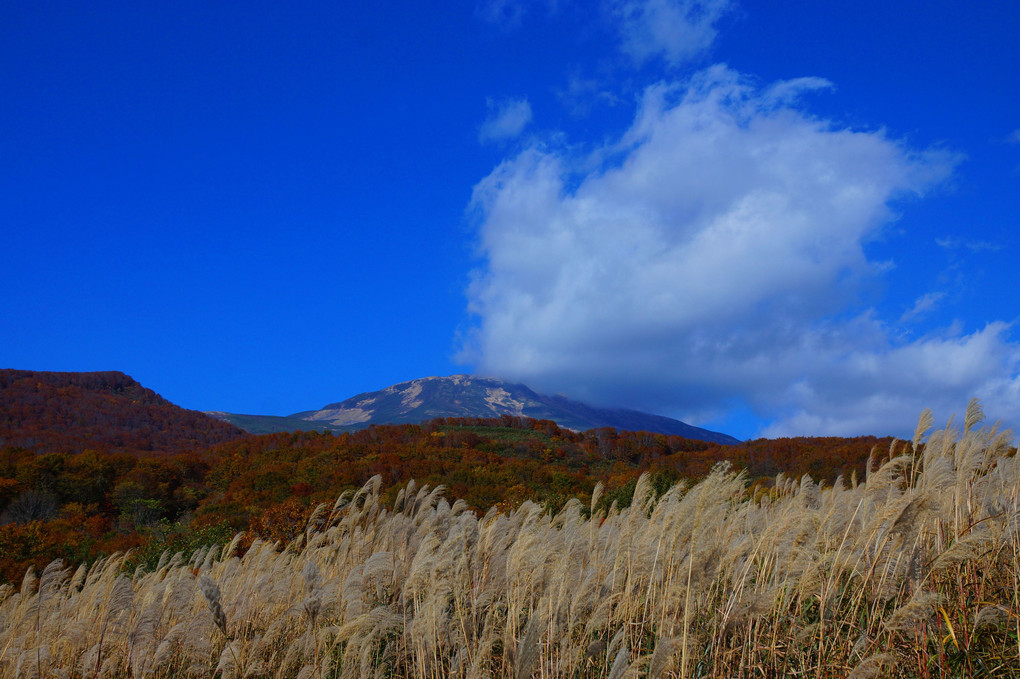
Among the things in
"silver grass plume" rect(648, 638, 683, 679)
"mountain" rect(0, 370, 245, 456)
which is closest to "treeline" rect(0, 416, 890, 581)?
"mountain" rect(0, 370, 245, 456)

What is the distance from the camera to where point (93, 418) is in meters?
43.3

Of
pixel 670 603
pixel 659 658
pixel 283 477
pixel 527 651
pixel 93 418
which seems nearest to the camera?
pixel 659 658

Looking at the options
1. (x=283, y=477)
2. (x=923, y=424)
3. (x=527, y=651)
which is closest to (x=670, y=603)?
(x=527, y=651)

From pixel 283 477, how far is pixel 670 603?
2428cm

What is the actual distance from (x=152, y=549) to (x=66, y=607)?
872 centimetres

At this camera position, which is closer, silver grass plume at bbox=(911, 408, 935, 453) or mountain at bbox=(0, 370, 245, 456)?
silver grass plume at bbox=(911, 408, 935, 453)

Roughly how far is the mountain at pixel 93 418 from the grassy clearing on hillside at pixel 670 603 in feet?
113

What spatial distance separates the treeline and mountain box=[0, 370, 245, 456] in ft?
29.4

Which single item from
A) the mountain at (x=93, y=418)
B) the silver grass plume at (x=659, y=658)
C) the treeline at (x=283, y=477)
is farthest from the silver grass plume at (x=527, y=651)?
the mountain at (x=93, y=418)

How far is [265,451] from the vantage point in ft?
101

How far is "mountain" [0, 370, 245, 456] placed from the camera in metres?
36.4

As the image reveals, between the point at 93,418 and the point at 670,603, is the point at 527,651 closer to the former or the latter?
the point at 670,603

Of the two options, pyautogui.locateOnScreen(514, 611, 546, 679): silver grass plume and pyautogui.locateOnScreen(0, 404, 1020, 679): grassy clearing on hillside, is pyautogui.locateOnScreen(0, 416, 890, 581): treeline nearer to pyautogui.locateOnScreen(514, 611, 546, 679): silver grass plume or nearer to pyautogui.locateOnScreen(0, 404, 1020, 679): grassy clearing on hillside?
pyautogui.locateOnScreen(0, 404, 1020, 679): grassy clearing on hillside

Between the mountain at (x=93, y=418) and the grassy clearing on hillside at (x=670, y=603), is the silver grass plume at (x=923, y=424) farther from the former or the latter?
the mountain at (x=93, y=418)
